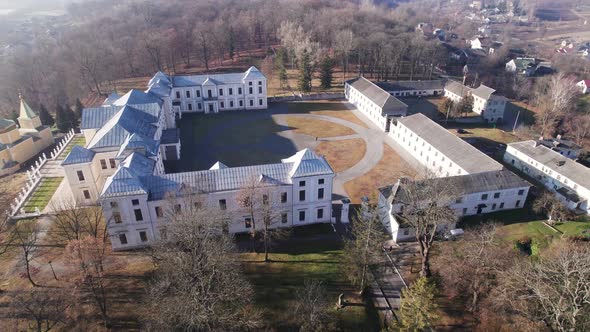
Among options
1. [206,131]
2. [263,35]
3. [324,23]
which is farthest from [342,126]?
[263,35]

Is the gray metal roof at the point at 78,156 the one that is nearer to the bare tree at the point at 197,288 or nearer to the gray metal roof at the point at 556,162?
the bare tree at the point at 197,288

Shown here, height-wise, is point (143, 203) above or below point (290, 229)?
above

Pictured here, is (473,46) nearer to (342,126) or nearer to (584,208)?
(342,126)

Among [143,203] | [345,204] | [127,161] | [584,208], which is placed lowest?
[584,208]

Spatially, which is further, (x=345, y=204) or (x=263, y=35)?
(x=263, y=35)

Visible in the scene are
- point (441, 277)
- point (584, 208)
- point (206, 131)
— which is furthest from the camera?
point (206, 131)

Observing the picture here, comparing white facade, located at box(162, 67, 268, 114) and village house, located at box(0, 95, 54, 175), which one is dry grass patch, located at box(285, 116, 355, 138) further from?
village house, located at box(0, 95, 54, 175)
